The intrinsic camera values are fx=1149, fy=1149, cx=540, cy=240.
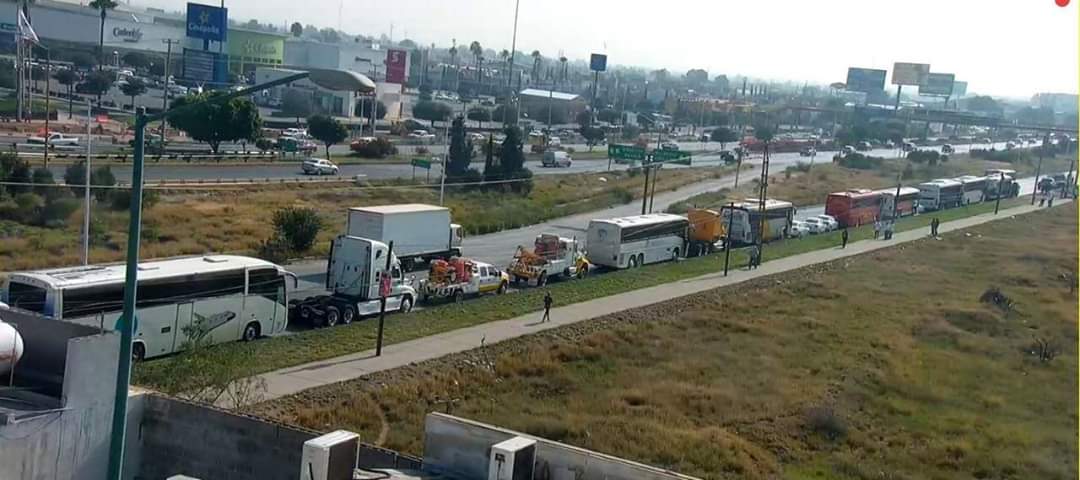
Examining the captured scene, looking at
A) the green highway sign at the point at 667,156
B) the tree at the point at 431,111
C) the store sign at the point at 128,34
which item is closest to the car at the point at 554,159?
the green highway sign at the point at 667,156

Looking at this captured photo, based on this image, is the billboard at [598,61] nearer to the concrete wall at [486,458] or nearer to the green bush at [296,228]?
the green bush at [296,228]

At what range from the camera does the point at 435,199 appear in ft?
162

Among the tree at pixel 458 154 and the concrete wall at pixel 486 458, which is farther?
the tree at pixel 458 154

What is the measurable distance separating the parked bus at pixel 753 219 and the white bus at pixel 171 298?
76.3 feet

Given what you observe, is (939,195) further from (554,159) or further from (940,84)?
(940,84)

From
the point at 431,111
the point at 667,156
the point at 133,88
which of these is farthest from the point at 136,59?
the point at 667,156

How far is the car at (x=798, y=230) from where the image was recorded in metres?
49.2

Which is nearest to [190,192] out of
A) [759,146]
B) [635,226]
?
[635,226]

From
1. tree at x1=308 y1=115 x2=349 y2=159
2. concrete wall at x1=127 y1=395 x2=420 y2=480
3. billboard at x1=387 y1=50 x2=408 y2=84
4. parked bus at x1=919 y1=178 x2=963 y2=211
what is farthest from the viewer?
billboard at x1=387 y1=50 x2=408 y2=84

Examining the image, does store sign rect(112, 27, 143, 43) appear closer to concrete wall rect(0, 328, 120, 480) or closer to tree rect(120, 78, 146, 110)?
tree rect(120, 78, 146, 110)

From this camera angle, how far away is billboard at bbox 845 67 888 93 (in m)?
142

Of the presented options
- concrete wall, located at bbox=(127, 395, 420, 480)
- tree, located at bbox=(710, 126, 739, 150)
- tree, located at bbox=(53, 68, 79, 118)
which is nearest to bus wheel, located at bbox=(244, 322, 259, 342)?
concrete wall, located at bbox=(127, 395, 420, 480)

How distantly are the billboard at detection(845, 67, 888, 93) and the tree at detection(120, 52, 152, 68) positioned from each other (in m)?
84.0

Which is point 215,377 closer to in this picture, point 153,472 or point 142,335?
point 153,472
